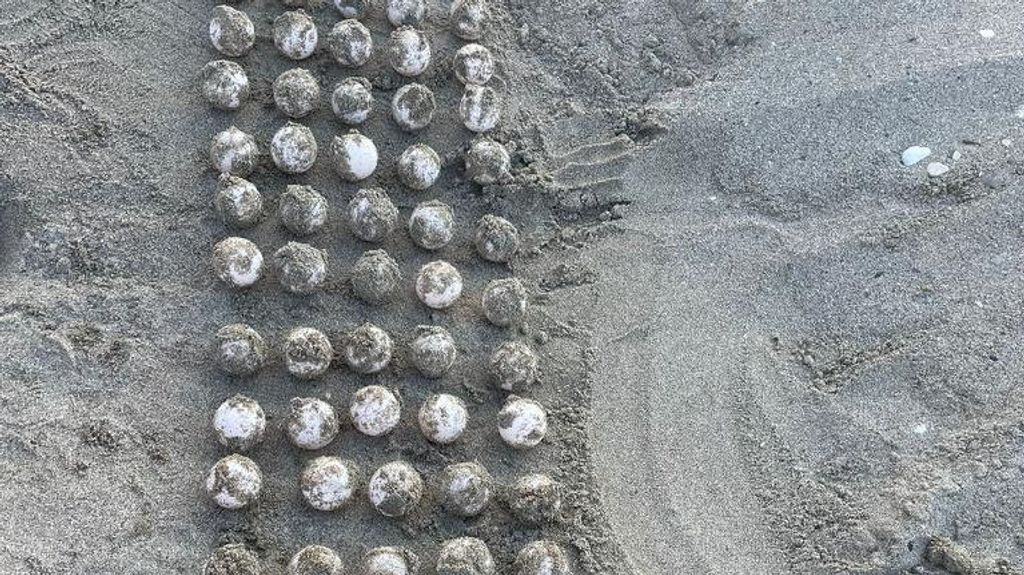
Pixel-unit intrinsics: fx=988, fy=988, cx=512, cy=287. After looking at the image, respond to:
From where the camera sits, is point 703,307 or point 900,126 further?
point 900,126

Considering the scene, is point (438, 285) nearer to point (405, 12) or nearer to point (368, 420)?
point (368, 420)

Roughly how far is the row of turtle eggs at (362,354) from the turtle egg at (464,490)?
44cm

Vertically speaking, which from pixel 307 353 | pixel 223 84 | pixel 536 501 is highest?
pixel 223 84

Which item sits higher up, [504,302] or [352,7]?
[352,7]

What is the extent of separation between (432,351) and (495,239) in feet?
2.07

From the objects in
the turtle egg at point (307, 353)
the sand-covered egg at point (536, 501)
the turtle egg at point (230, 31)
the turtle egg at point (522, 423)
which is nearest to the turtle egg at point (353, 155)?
the turtle egg at point (230, 31)

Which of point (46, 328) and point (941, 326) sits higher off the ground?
point (941, 326)

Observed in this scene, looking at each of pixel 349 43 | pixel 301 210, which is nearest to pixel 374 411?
pixel 301 210

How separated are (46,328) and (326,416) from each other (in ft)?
4.08

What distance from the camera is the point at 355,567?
12.5ft

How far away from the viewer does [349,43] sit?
4730mm

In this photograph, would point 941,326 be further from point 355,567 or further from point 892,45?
point 355,567

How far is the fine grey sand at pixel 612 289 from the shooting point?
388cm

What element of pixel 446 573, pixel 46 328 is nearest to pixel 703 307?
pixel 446 573
